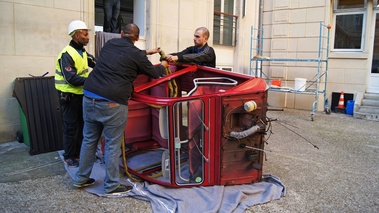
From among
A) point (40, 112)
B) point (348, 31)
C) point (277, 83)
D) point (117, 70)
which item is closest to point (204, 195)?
point (117, 70)

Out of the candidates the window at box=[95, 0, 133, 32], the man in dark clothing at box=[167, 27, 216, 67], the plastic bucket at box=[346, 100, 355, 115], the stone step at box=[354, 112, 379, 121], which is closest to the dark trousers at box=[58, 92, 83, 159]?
the man in dark clothing at box=[167, 27, 216, 67]

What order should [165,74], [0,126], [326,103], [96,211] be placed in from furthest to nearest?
[326,103]
[0,126]
[165,74]
[96,211]

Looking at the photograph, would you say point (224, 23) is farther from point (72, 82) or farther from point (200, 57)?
point (72, 82)

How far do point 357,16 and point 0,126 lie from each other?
30.6ft

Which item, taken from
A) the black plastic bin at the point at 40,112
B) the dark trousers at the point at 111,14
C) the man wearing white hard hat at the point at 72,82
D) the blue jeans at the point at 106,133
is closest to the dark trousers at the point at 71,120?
the man wearing white hard hat at the point at 72,82

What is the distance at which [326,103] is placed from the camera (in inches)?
376

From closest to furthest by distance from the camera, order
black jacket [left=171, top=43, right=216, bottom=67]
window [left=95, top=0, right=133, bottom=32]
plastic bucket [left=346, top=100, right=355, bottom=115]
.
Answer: black jacket [left=171, top=43, right=216, bottom=67]
window [left=95, top=0, right=133, bottom=32]
plastic bucket [left=346, top=100, right=355, bottom=115]

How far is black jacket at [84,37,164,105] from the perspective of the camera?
3271mm

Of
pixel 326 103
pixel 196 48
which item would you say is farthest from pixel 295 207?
pixel 326 103

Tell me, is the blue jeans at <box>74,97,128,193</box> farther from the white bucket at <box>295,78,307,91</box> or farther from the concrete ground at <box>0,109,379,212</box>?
the white bucket at <box>295,78,307,91</box>

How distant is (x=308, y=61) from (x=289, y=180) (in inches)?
219

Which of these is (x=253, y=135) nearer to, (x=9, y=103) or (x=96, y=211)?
(x=96, y=211)

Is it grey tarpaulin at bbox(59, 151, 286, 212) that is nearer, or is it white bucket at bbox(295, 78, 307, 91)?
grey tarpaulin at bbox(59, 151, 286, 212)

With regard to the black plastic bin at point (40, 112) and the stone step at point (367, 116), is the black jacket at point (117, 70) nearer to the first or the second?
the black plastic bin at point (40, 112)
